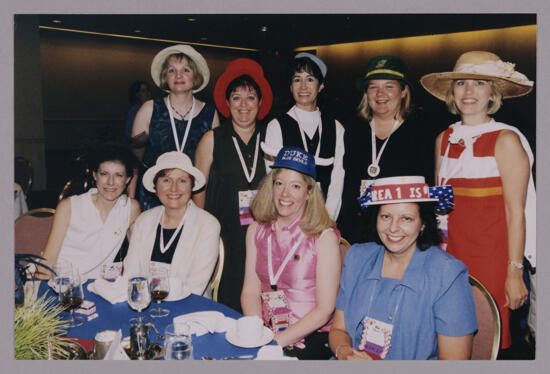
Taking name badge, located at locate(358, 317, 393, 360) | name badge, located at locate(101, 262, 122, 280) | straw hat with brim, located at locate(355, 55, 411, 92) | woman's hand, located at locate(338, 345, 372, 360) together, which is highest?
straw hat with brim, located at locate(355, 55, 411, 92)

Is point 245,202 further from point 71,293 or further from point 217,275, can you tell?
point 71,293

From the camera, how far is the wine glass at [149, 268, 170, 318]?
186cm

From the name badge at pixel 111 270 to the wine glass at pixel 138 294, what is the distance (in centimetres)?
70


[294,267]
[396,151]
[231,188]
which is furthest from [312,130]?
[294,267]

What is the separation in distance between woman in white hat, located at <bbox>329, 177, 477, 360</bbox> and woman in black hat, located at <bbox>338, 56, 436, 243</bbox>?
2.56 ft

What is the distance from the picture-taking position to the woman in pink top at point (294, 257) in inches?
86.0

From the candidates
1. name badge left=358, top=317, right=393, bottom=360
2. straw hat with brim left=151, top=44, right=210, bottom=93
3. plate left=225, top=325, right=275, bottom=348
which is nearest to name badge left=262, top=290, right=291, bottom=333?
name badge left=358, top=317, right=393, bottom=360

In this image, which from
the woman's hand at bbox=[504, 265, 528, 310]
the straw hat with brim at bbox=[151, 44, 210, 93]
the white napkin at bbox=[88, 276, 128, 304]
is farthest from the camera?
the straw hat with brim at bbox=[151, 44, 210, 93]

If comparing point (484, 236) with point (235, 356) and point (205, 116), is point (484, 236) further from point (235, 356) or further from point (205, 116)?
point (205, 116)

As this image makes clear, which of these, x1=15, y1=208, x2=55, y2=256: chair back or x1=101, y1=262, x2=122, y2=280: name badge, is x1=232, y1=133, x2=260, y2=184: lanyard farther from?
x1=15, y1=208, x2=55, y2=256: chair back

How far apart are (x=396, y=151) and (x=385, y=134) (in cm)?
15

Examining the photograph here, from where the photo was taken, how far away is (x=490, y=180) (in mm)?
2463

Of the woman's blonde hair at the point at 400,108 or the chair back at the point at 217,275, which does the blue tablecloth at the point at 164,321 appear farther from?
the woman's blonde hair at the point at 400,108

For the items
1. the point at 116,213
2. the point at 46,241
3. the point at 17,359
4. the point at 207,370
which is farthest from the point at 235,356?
the point at 46,241
